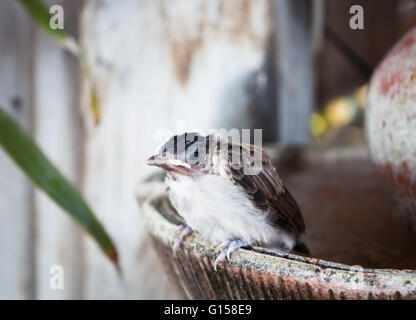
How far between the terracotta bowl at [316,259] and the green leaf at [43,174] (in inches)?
2.9

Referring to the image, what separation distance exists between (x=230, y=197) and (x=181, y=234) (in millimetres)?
61

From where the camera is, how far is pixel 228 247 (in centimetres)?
29

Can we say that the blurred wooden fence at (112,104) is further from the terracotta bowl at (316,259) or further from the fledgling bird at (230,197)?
the fledgling bird at (230,197)

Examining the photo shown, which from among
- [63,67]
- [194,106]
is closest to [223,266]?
[194,106]

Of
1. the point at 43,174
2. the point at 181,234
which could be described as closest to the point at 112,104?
the point at 43,174

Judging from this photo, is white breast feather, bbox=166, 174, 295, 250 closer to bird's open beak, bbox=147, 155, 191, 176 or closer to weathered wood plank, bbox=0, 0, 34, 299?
bird's open beak, bbox=147, 155, 191, 176

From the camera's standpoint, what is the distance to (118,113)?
651 millimetres

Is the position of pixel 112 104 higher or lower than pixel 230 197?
higher

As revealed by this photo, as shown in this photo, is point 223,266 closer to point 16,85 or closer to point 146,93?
point 146,93

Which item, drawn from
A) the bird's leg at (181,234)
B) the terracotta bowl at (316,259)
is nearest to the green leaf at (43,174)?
the terracotta bowl at (316,259)

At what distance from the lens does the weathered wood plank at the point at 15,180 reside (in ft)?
2.18

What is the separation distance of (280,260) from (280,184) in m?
0.06

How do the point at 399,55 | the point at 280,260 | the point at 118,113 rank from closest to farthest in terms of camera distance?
the point at 280,260 < the point at 399,55 < the point at 118,113

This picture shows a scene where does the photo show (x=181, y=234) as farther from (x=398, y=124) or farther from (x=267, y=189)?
(x=398, y=124)
